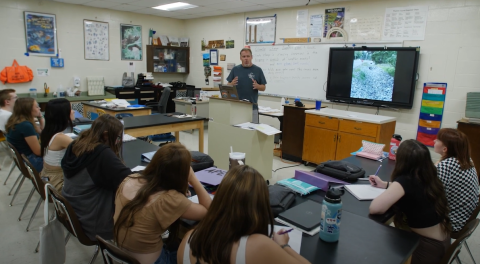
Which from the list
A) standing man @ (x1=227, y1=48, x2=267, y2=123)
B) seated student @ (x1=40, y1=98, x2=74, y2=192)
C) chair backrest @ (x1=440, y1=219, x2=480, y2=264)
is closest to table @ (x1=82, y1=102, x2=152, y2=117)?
standing man @ (x1=227, y1=48, x2=267, y2=123)

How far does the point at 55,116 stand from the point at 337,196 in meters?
2.15

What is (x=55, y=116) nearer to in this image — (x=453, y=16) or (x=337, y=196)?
(x=337, y=196)

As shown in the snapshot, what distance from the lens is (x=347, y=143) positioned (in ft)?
14.7

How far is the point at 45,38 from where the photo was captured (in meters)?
6.32

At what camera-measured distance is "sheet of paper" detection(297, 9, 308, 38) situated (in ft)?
19.5

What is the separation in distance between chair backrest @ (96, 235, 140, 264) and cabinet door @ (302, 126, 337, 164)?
3.70m

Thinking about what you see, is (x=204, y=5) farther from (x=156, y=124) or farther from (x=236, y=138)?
(x=236, y=138)

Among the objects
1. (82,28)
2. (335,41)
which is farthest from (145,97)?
(335,41)

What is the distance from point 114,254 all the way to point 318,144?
12.5 ft

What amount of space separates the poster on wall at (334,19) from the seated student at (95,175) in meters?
4.61

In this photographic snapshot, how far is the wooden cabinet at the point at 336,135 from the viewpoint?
14.0ft

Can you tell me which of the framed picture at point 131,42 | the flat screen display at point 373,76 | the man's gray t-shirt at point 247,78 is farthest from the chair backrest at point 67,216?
the framed picture at point 131,42

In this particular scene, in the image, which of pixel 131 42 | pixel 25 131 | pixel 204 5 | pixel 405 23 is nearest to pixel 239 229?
pixel 25 131

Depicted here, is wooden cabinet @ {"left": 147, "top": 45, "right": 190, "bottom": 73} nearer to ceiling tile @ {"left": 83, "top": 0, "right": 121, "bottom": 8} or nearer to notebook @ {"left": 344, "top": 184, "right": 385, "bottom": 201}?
ceiling tile @ {"left": 83, "top": 0, "right": 121, "bottom": 8}
